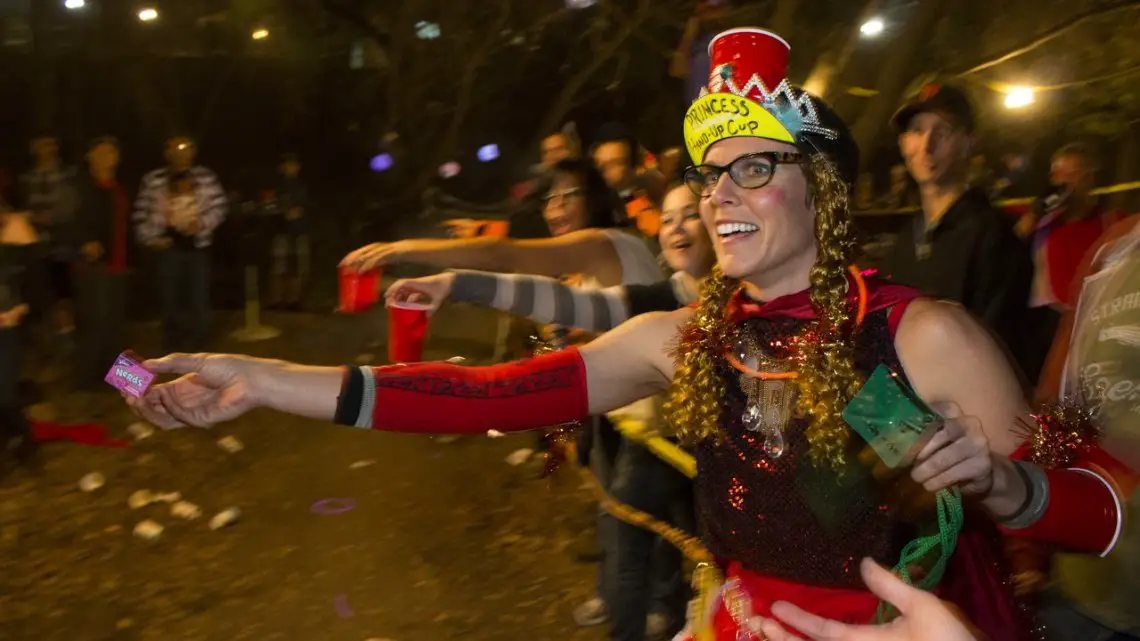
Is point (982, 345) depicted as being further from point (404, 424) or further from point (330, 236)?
point (330, 236)

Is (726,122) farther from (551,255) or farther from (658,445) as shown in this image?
(551,255)

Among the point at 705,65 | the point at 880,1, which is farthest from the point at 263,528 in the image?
the point at 880,1

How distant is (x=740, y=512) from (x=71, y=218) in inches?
322

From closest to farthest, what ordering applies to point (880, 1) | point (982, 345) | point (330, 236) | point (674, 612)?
point (982, 345)
point (674, 612)
point (880, 1)
point (330, 236)

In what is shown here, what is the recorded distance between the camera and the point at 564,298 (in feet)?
12.4

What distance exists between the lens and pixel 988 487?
1726mm

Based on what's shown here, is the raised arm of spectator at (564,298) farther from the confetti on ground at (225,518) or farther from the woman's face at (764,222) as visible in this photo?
the confetti on ground at (225,518)

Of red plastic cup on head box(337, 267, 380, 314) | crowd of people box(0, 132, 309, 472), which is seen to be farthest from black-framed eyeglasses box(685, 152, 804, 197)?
crowd of people box(0, 132, 309, 472)

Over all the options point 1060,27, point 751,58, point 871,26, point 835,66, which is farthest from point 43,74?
point 751,58

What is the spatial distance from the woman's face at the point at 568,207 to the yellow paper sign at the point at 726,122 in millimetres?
2202

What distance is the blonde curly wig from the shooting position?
2.13m

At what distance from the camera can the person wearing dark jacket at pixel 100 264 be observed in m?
8.73

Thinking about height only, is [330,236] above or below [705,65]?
below

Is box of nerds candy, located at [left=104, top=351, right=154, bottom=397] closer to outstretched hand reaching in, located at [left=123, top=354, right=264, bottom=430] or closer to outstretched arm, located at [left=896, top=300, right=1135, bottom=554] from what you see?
outstretched hand reaching in, located at [left=123, top=354, right=264, bottom=430]
